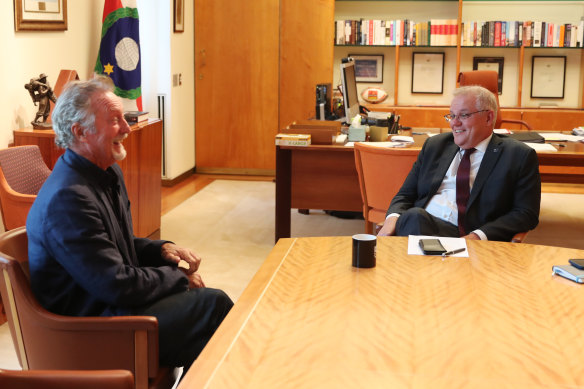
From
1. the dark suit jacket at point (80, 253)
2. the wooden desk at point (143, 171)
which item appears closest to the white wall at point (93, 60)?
the wooden desk at point (143, 171)

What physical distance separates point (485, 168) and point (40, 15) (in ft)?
9.49

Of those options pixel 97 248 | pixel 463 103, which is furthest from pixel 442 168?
pixel 97 248

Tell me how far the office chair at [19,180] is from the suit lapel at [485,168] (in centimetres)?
210

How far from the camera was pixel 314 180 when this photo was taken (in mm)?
5047

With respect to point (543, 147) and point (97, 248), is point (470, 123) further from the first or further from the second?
point (97, 248)

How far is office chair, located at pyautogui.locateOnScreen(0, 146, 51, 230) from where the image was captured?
3658 mm

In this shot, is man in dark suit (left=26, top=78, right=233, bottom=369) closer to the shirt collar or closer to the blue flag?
the shirt collar

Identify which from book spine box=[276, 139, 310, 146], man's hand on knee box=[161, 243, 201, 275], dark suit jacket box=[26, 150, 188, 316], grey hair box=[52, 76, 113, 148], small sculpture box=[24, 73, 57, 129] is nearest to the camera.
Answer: dark suit jacket box=[26, 150, 188, 316]

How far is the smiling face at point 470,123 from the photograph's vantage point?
340 cm

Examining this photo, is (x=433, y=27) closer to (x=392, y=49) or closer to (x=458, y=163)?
(x=392, y=49)

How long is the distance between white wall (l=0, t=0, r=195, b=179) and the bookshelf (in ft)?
5.93

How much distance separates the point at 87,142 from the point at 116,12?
3.30 metres

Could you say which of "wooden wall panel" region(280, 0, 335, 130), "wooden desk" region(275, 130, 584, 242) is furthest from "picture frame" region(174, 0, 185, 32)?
"wooden desk" region(275, 130, 584, 242)

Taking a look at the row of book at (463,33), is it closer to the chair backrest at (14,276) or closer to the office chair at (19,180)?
the office chair at (19,180)
